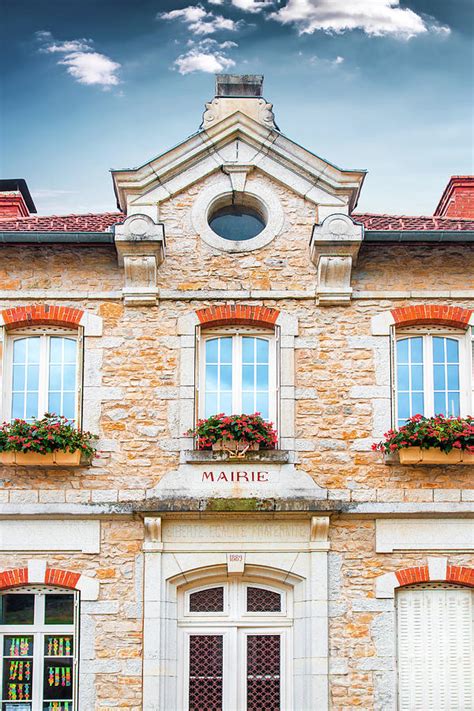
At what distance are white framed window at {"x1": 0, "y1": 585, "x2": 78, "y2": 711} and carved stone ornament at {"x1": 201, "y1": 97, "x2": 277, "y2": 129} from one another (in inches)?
235

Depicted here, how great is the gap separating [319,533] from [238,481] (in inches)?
43.0

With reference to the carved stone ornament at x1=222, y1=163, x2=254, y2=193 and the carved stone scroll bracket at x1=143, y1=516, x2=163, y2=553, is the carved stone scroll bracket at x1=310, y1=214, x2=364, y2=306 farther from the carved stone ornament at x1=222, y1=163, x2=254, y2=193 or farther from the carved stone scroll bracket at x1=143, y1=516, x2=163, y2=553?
the carved stone scroll bracket at x1=143, y1=516, x2=163, y2=553

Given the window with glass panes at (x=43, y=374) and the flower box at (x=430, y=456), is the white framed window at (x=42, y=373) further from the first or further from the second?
A: the flower box at (x=430, y=456)

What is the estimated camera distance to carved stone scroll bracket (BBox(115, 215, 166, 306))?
43.4 feet

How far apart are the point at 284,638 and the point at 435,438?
2860mm

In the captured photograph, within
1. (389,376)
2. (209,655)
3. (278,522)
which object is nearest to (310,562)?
(278,522)

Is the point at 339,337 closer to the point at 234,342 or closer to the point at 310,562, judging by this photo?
the point at 234,342

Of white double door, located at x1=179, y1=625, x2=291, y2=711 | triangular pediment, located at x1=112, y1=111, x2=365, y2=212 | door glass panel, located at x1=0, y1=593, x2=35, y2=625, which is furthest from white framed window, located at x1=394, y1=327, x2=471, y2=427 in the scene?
door glass panel, located at x1=0, y1=593, x2=35, y2=625

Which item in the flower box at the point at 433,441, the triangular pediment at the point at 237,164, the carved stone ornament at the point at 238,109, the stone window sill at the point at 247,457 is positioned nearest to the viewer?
the flower box at the point at 433,441

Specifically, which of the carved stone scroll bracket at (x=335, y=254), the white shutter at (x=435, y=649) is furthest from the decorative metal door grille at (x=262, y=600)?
the carved stone scroll bracket at (x=335, y=254)

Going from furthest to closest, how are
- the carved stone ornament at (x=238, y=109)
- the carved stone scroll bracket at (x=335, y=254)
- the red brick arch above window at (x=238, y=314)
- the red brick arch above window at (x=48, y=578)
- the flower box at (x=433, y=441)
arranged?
1. the carved stone ornament at (x=238, y=109)
2. the red brick arch above window at (x=238, y=314)
3. the carved stone scroll bracket at (x=335, y=254)
4. the red brick arch above window at (x=48, y=578)
5. the flower box at (x=433, y=441)

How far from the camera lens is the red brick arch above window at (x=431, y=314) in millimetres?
13391

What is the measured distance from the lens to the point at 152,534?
41.7 feet

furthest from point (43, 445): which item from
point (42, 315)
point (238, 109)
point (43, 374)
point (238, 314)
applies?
point (238, 109)
